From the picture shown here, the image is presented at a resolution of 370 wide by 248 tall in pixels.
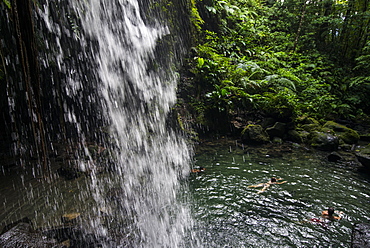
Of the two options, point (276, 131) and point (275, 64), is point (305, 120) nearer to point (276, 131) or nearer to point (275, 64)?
point (276, 131)

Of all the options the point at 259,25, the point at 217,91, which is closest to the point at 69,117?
the point at 217,91

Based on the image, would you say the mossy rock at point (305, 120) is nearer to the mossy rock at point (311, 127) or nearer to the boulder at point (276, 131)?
the mossy rock at point (311, 127)

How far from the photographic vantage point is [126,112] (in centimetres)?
879

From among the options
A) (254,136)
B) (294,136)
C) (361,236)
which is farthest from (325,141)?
(361,236)

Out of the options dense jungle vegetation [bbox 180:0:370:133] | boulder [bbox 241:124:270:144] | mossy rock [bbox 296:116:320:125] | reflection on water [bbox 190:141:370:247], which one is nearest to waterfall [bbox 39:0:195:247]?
reflection on water [bbox 190:141:370:247]

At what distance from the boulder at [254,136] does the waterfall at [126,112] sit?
2596mm

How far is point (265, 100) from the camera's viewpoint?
31.2 ft

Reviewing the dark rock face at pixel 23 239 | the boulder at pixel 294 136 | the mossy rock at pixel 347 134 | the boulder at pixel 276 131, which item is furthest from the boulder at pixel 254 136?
the dark rock face at pixel 23 239

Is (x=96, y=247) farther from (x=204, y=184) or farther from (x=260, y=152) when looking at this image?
(x=260, y=152)

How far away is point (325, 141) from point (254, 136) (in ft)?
8.73

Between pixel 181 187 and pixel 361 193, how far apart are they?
13.6 ft

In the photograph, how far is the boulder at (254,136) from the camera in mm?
8336

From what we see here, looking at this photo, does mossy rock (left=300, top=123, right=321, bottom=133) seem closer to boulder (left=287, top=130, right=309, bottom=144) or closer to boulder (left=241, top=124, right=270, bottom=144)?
boulder (left=287, top=130, right=309, bottom=144)

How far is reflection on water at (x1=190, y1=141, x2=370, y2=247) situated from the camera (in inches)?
124
